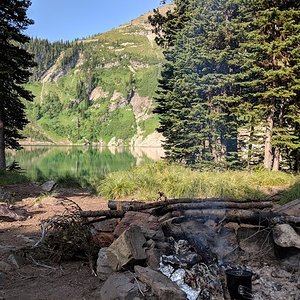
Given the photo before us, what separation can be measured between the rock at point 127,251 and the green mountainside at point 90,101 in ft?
425

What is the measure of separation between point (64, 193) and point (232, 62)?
9019 mm

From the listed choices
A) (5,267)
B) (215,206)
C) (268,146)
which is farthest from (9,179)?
(268,146)

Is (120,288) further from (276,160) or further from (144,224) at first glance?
(276,160)

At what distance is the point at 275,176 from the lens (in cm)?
1274

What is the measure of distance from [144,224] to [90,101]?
17258 cm

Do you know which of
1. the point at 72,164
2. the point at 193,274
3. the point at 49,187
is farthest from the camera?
the point at 72,164

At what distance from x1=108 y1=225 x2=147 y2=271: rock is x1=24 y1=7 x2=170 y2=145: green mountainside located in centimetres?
12960

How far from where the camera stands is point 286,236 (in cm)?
410

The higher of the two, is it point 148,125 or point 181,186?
point 148,125

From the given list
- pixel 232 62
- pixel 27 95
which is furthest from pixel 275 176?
pixel 27 95

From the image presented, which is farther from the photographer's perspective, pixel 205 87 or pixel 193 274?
pixel 205 87

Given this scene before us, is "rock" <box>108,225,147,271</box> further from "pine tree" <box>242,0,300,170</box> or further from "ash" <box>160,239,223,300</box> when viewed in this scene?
"pine tree" <box>242,0,300,170</box>

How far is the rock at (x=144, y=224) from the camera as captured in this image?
14.4 ft

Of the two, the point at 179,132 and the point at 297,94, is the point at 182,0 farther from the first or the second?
the point at 297,94
